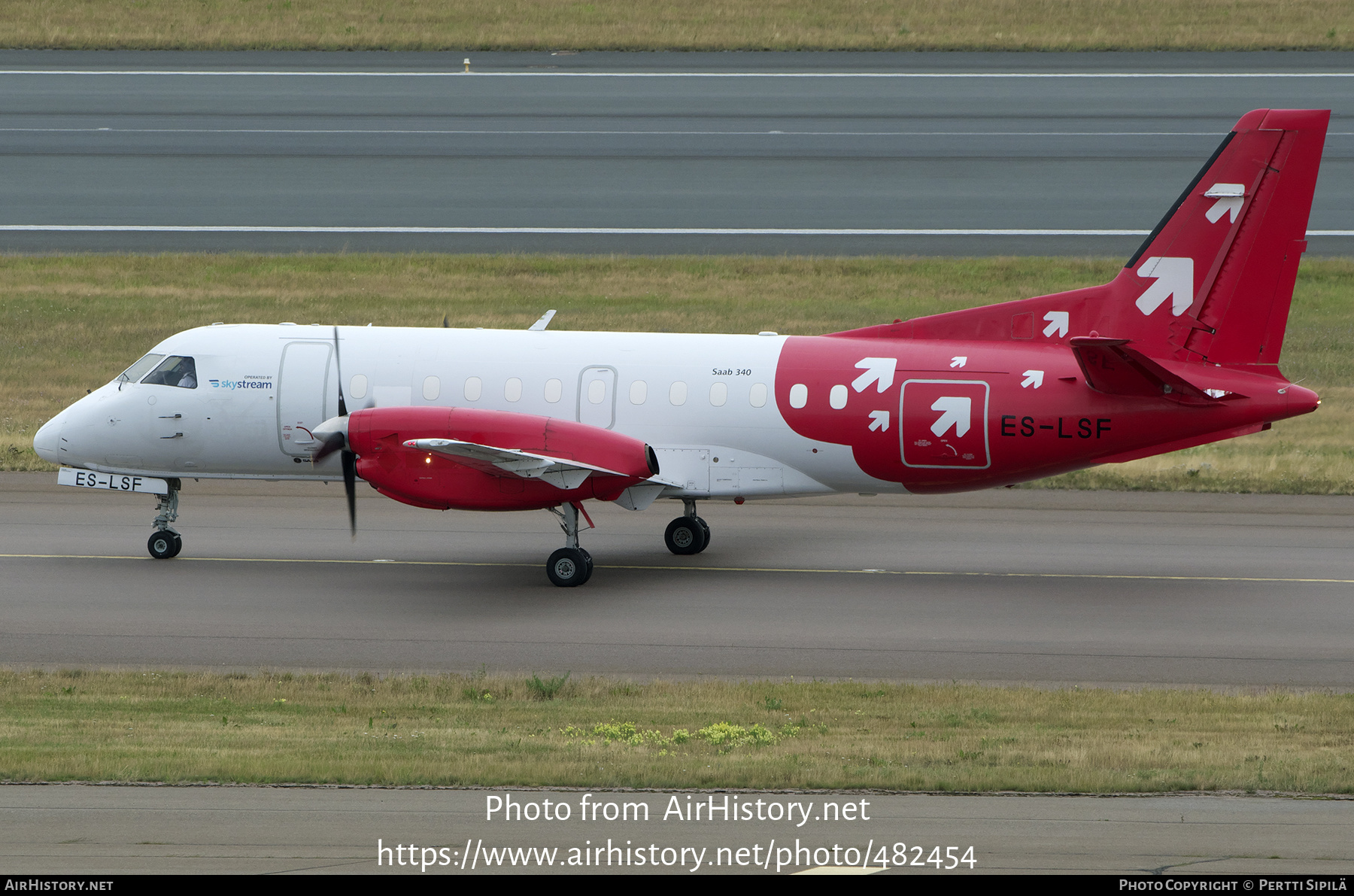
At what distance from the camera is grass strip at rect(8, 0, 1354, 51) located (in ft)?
192

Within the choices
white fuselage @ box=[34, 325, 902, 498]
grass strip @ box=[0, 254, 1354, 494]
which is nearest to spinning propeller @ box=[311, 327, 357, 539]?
white fuselage @ box=[34, 325, 902, 498]

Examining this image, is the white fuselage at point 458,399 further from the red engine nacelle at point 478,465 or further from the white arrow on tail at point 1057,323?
the white arrow on tail at point 1057,323

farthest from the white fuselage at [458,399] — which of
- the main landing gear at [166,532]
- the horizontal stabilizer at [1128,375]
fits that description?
the horizontal stabilizer at [1128,375]

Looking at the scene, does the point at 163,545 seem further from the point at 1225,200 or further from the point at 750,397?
the point at 1225,200

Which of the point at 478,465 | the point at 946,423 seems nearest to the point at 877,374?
the point at 946,423

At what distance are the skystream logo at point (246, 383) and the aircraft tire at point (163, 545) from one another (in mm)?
2258

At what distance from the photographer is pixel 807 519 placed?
1013 inches

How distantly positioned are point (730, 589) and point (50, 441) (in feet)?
→ 32.5

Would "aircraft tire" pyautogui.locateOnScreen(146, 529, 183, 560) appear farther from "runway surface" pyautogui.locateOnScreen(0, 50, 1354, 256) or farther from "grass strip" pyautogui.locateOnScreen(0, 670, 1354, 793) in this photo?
"runway surface" pyautogui.locateOnScreen(0, 50, 1354, 256)

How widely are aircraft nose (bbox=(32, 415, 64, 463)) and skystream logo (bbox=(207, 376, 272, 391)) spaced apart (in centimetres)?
238

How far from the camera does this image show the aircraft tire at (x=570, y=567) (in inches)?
831

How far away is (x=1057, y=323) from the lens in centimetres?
2138

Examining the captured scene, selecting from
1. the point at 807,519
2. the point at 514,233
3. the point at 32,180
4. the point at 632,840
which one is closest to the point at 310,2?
the point at 32,180
